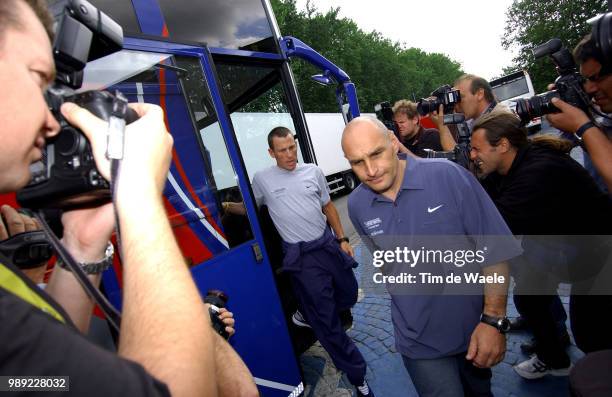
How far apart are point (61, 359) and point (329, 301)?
2789mm

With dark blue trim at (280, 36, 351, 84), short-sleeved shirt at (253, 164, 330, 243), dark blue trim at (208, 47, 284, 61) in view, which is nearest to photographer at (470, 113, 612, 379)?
short-sleeved shirt at (253, 164, 330, 243)

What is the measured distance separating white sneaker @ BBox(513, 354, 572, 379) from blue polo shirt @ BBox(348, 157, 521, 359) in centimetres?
122

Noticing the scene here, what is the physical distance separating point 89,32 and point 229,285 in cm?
180

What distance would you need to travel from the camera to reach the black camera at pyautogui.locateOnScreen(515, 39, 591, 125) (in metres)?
2.33

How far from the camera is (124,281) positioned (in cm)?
70

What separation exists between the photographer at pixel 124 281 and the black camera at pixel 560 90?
266 centimetres

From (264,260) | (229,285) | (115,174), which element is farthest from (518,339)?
(115,174)

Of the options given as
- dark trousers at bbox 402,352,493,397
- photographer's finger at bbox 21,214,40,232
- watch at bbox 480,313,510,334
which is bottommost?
dark trousers at bbox 402,352,493,397

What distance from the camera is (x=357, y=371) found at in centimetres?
294

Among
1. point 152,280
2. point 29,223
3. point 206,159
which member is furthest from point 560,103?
point 29,223

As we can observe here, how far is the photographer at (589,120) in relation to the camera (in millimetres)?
1973

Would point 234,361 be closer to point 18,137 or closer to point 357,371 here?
point 18,137

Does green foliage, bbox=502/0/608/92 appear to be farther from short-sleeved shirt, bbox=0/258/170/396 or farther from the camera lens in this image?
short-sleeved shirt, bbox=0/258/170/396

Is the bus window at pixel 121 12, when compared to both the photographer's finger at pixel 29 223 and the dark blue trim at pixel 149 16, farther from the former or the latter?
the photographer's finger at pixel 29 223
